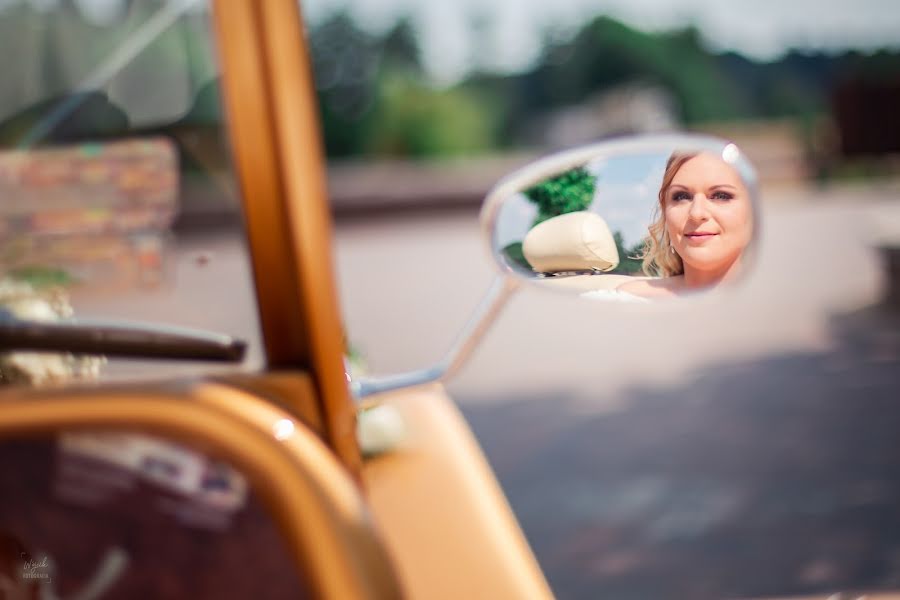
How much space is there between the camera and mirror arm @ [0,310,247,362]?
0.82 meters

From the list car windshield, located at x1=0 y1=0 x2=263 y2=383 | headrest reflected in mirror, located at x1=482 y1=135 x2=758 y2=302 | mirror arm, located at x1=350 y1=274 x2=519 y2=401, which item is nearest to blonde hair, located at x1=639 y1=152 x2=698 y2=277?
headrest reflected in mirror, located at x1=482 y1=135 x2=758 y2=302

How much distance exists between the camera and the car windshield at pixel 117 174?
2.86 ft

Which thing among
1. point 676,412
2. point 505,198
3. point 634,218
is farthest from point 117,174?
point 676,412

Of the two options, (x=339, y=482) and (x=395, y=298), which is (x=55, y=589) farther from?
(x=395, y=298)

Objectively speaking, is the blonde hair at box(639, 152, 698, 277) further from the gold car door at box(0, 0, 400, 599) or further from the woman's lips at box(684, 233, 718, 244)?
the gold car door at box(0, 0, 400, 599)

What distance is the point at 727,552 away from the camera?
3473 mm

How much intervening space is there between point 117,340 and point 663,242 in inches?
20.5

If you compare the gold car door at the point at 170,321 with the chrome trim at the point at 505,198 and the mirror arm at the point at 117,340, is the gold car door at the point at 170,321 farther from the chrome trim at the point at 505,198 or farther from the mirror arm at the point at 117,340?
the chrome trim at the point at 505,198

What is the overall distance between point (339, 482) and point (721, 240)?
0.41 m

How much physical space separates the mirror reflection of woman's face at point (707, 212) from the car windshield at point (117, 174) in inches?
16.1

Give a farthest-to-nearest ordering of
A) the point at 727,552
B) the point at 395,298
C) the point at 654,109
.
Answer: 1. the point at 654,109
2. the point at 395,298
3. the point at 727,552

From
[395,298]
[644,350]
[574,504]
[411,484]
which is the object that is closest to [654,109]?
[395,298]

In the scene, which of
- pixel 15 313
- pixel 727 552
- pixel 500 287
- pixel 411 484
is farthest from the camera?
pixel 727 552

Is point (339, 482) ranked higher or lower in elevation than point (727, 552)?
higher
